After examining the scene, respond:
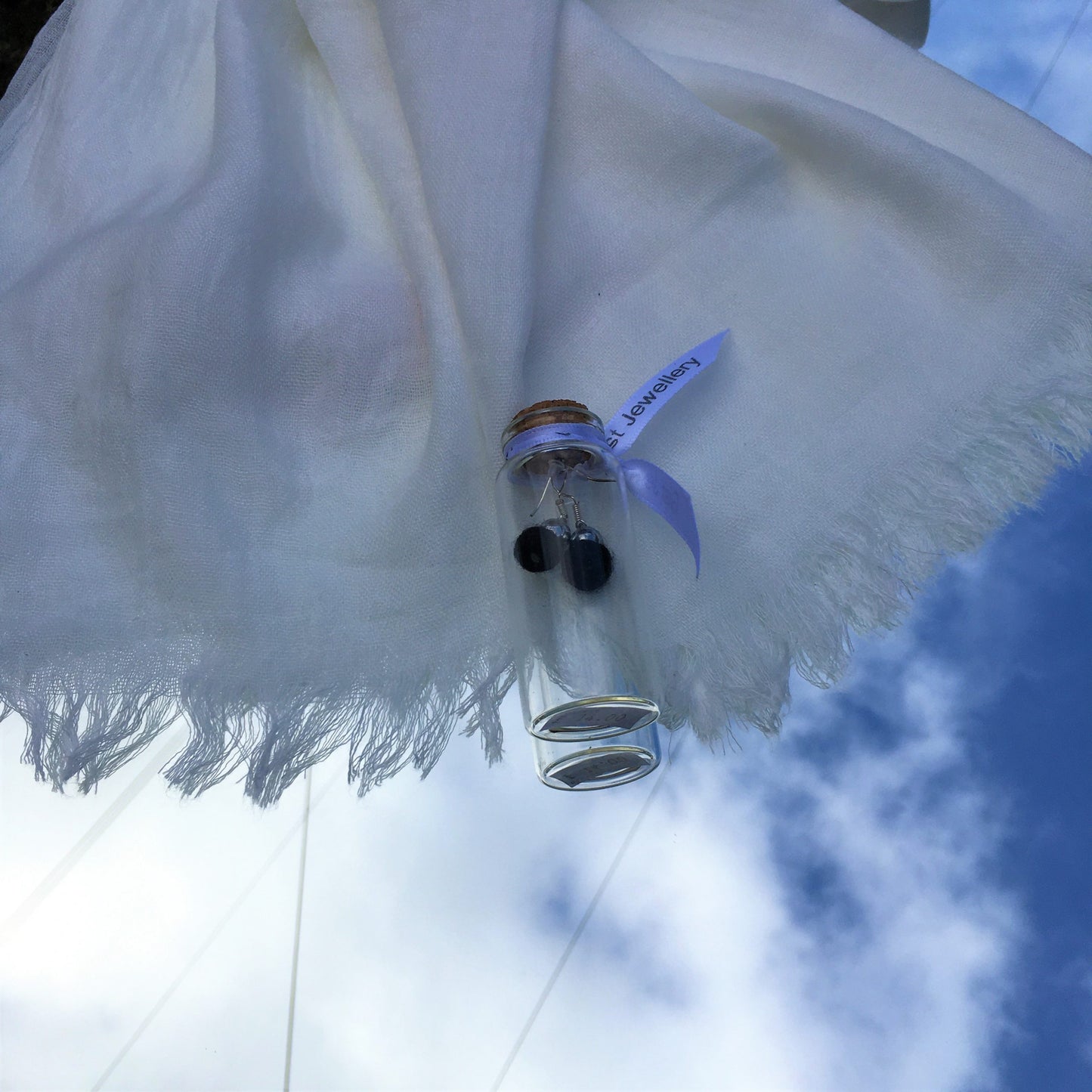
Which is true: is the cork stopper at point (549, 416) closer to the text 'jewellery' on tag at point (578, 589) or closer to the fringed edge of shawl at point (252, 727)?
the text 'jewellery' on tag at point (578, 589)

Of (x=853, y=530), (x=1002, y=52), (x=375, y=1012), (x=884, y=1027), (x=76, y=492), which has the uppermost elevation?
(x=1002, y=52)

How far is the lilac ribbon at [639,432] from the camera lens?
54 centimetres

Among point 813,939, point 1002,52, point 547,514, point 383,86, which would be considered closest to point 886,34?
point 1002,52

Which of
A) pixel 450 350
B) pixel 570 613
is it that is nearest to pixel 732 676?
pixel 570 613

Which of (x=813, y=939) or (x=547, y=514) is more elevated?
(x=547, y=514)

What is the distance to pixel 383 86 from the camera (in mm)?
742

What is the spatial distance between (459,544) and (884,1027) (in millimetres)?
415

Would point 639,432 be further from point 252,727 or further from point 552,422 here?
point 252,727

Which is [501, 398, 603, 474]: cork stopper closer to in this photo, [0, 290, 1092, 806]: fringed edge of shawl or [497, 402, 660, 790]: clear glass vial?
[497, 402, 660, 790]: clear glass vial

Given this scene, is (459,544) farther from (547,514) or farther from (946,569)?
(946,569)

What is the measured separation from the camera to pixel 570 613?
1.76 feet

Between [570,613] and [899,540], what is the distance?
0.20m

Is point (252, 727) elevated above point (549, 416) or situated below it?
below

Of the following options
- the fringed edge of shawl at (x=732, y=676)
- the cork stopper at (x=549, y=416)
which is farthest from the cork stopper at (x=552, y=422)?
the fringed edge of shawl at (x=732, y=676)
